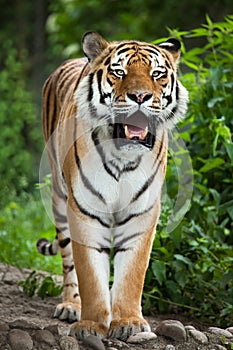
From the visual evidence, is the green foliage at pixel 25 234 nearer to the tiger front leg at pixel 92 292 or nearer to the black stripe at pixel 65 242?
the black stripe at pixel 65 242

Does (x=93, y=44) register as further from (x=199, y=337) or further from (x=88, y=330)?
(x=199, y=337)

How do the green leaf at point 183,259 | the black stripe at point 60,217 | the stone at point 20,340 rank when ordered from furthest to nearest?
the black stripe at point 60,217, the green leaf at point 183,259, the stone at point 20,340

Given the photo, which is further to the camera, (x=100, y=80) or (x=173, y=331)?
(x=100, y=80)

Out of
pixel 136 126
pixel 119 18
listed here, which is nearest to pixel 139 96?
pixel 136 126

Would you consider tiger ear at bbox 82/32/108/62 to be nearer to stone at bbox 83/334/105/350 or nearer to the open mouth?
the open mouth

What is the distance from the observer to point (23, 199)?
9.65 m

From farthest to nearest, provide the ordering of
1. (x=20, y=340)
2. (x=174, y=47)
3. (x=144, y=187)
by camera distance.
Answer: (x=174, y=47) → (x=144, y=187) → (x=20, y=340)

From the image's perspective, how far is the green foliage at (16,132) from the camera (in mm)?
11602

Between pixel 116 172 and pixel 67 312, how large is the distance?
3.62 ft

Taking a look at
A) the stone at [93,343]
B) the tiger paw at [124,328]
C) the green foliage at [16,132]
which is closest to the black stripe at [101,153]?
the tiger paw at [124,328]

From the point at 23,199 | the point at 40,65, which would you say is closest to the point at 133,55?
the point at 23,199

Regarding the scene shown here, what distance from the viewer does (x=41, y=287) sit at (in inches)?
212

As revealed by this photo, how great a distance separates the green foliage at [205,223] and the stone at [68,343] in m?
1.39

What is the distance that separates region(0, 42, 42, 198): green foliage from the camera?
11602 mm
